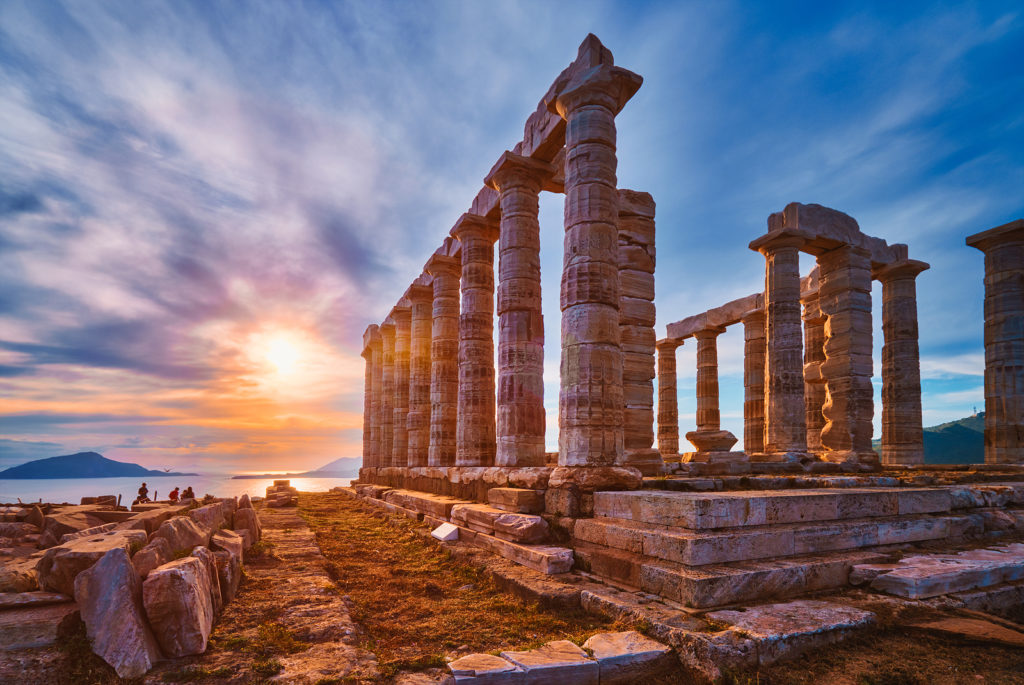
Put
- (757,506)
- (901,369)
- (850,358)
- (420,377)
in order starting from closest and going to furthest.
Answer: (757,506) < (850,358) < (901,369) < (420,377)

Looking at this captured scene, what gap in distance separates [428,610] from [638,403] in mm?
9899

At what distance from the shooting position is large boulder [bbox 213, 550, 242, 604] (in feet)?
19.1

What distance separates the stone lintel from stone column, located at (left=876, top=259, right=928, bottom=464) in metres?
1.60

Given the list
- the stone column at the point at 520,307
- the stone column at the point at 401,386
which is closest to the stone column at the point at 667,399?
the stone column at the point at 401,386

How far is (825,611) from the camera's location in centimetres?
488

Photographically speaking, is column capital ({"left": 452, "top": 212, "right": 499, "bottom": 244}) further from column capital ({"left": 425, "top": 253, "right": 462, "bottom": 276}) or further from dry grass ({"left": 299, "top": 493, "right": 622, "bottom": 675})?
dry grass ({"left": 299, "top": 493, "right": 622, "bottom": 675})

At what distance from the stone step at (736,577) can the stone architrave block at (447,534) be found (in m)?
4.13

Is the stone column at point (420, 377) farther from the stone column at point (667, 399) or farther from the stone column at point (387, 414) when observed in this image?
the stone column at point (667, 399)

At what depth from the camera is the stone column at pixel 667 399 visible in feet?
94.0

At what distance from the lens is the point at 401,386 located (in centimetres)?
2361

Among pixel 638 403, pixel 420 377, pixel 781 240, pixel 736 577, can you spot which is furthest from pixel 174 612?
pixel 781 240

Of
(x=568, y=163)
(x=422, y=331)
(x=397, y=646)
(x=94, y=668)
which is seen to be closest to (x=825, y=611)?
(x=397, y=646)

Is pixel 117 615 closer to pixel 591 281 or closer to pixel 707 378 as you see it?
pixel 591 281

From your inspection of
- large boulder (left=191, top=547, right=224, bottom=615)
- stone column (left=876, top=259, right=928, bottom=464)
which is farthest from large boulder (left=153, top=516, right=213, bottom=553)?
stone column (left=876, top=259, right=928, bottom=464)
